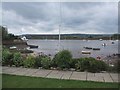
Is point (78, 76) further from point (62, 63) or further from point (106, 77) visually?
point (62, 63)

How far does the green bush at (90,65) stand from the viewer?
8.93m

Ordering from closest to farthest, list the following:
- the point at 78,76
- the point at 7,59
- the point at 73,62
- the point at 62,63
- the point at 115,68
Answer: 1. the point at 78,76
2. the point at 115,68
3. the point at 62,63
4. the point at 73,62
5. the point at 7,59

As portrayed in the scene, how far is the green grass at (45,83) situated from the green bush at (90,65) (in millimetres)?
2034

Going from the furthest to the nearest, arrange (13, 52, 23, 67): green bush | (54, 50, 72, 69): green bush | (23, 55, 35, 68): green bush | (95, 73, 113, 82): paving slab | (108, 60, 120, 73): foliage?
(13, 52, 23, 67): green bush < (23, 55, 35, 68): green bush < (54, 50, 72, 69): green bush < (108, 60, 120, 73): foliage < (95, 73, 113, 82): paving slab

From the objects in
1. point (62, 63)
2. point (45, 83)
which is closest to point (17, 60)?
point (62, 63)

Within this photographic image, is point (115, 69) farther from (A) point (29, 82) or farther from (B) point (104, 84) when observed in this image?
(A) point (29, 82)

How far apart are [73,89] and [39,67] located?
150 inches

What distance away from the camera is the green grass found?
642 cm

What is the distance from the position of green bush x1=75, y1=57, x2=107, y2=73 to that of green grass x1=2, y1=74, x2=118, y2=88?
2034 millimetres

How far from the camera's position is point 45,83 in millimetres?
6773

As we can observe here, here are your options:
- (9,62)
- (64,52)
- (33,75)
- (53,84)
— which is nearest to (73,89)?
(53,84)

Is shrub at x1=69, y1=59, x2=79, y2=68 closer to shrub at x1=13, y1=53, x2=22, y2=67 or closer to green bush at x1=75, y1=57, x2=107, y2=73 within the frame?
green bush at x1=75, y1=57, x2=107, y2=73

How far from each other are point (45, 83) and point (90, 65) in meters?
2.77

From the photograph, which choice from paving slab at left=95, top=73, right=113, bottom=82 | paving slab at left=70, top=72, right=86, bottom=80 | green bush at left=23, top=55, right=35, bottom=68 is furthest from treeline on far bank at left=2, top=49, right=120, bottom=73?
paving slab at left=70, top=72, right=86, bottom=80
